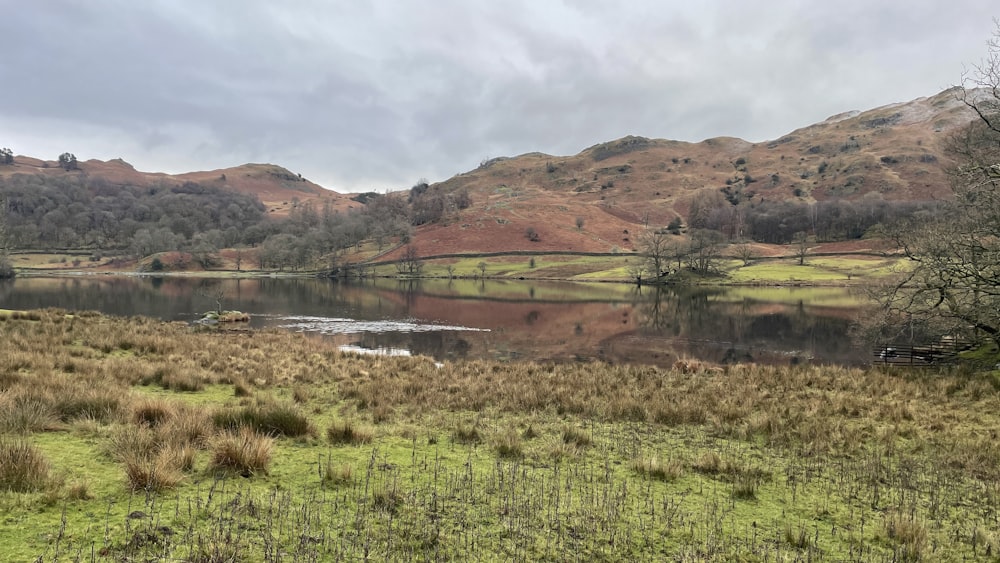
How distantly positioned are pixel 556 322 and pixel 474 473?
3712cm

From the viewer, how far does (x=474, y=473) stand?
7051mm

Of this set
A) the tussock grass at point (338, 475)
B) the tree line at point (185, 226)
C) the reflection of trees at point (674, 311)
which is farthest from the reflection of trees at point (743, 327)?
the tree line at point (185, 226)

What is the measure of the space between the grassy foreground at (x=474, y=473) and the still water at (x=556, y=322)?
15.1 metres

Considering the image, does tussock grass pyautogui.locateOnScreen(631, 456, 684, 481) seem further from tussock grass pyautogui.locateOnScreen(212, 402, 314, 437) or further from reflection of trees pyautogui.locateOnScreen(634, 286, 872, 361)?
reflection of trees pyautogui.locateOnScreen(634, 286, 872, 361)

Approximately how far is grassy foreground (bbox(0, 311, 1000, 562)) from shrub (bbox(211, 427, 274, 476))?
23 mm

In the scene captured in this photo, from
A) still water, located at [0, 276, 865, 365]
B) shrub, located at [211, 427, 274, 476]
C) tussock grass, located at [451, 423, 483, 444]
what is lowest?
still water, located at [0, 276, 865, 365]

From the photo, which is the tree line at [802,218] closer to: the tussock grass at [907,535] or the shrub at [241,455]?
the tussock grass at [907,535]

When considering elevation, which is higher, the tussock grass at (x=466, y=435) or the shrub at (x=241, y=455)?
the shrub at (x=241, y=455)

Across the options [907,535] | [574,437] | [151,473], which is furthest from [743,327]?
[151,473]

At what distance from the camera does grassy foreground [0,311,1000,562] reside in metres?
4.86

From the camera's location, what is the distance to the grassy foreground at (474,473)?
16.0 ft

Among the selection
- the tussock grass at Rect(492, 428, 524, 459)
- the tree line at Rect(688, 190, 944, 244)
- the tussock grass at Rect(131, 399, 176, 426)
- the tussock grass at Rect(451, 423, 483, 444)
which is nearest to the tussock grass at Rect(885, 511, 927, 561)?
the tussock grass at Rect(492, 428, 524, 459)

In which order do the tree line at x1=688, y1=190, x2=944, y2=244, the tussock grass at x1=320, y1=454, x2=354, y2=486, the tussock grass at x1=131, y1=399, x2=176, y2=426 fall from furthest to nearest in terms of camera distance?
the tree line at x1=688, y1=190, x2=944, y2=244
the tussock grass at x1=131, y1=399, x2=176, y2=426
the tussock grass at x1=320, y1=454, x2=354, y2=486

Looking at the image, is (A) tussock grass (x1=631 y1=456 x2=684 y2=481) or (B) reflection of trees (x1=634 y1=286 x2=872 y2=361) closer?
(A) tussock grass (x1=631 y1=456 x2=684 y2=481)
